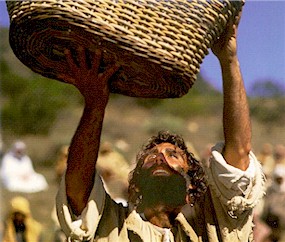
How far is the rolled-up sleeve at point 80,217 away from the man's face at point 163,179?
190 mm

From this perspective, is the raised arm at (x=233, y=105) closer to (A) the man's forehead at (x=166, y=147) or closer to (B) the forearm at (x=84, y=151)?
(A) the man's forehead at (x=166, y=147)

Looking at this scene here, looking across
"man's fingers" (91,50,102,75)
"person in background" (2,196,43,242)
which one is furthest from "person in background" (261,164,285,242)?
"man's fingers" (91,50,102,75)

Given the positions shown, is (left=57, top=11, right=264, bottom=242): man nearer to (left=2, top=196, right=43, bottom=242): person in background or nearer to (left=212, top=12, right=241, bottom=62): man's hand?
(left=212, top=12, right=241, bottom=62): man's hand

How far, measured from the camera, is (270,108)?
112ft

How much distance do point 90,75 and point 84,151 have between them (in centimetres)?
24

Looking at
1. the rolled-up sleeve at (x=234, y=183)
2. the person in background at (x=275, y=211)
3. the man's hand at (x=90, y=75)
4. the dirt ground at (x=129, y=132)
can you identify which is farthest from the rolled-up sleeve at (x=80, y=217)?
the dirt ground at (x=129, y=132)

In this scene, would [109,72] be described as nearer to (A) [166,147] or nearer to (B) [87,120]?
(B) [87,120]

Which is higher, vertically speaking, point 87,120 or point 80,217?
point 87,120

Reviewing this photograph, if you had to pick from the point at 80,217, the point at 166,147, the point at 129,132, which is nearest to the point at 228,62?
the point at 166,147

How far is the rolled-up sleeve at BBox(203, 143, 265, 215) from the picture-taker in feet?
10.2

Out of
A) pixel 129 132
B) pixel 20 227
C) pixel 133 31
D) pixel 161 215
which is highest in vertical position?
pixel 133 31

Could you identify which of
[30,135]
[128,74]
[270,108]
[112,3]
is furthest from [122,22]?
[270,108]

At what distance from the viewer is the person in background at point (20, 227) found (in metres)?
6.96

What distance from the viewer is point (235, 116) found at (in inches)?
123
